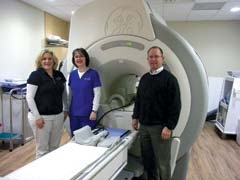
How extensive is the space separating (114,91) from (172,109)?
79 centimetres

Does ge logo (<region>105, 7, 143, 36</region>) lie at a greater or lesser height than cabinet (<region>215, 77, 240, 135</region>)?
greater

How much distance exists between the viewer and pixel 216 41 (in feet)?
18.9

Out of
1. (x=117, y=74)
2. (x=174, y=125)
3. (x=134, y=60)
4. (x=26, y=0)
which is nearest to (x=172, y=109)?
(x=174, y=125)

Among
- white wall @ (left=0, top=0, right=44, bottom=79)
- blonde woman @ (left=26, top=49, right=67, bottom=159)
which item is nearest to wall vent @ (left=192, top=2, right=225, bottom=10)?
white wall @ (left=0, top=0, right=44, bottom=79)

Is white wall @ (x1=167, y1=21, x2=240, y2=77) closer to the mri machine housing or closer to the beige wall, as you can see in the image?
the beige wall

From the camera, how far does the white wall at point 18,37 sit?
4078 mm

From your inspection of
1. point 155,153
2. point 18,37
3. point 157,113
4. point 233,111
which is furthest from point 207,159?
point 18,37

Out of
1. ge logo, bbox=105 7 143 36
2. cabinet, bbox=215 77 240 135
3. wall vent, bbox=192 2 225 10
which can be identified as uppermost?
wall vent, bbox=192 2 225 10

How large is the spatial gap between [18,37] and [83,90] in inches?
108

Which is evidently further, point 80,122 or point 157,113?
point 80,122

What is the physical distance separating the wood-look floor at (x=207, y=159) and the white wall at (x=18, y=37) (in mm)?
1314

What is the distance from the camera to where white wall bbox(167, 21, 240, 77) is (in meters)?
5.69

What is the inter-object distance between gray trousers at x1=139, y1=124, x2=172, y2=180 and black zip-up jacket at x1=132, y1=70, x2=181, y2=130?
0.22 feet

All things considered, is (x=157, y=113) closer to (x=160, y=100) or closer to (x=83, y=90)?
(x=160, y=100)
